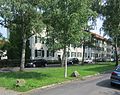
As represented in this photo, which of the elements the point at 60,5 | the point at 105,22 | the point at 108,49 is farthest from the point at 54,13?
the point at 108,49

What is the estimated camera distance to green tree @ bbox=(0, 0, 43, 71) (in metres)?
27.2

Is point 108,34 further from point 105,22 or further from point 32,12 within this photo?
point 32,12

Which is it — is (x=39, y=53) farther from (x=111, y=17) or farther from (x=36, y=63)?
(x=111, y=17)

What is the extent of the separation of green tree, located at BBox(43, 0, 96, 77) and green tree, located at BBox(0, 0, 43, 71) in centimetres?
404

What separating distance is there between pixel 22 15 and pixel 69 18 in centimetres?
774

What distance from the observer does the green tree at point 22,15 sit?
27.2 m

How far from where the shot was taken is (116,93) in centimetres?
1730

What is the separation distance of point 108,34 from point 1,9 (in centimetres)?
2977

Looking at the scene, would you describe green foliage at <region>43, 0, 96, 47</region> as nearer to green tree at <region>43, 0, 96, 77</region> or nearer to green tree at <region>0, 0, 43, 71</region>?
green tree at <region>43, 0, 96, 77</region>

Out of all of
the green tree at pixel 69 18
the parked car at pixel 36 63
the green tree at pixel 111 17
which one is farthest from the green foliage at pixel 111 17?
the green tree at pixel 69 18

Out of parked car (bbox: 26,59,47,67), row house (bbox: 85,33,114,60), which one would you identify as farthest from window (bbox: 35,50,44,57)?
row house (bbox: 85,33,114,60)

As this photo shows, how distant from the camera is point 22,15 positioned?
29.4m

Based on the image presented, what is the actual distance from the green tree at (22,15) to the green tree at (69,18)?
4.04 m

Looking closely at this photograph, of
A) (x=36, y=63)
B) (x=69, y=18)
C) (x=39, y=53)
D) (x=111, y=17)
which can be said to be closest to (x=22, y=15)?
(x=69, y=18)
